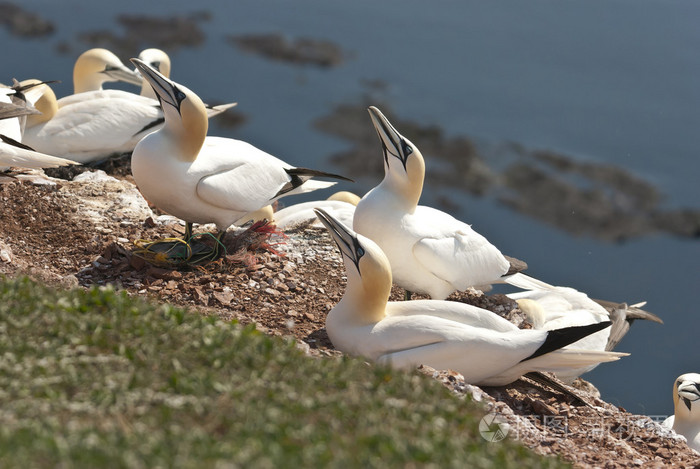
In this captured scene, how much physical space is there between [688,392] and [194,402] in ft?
19.3

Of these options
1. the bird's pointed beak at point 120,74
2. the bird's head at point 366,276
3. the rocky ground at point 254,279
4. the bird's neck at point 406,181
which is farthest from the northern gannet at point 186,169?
the bird's pointed beak at point 120,74

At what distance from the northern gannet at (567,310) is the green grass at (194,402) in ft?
12.2

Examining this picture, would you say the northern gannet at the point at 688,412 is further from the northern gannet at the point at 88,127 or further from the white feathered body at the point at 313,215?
the northern gannet at the point at 88,127

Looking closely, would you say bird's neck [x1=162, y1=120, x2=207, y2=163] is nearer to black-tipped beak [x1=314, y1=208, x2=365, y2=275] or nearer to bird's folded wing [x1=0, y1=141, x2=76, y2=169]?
bird's folded wing [x1=0, y1=141, x2=76, y2=169]

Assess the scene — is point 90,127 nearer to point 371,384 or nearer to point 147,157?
point 147,157

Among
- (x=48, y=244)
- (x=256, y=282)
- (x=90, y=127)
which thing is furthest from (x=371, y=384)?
(x=90, y=127)

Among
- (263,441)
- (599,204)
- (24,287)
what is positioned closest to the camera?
(263,441)

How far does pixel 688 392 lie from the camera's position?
7.57 m

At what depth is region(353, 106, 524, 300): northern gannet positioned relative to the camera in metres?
6.32

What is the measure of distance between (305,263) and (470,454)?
426 cm

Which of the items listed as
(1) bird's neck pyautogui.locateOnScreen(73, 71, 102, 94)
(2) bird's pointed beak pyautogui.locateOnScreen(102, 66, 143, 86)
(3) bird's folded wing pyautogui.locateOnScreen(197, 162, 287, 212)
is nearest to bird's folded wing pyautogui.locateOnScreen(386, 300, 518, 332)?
(3) bird's folded wing pyautogui.locateOnScreen(197, 162, 287, 212)

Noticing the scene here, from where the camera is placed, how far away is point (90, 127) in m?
9.12

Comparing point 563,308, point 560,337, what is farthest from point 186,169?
point 563,308

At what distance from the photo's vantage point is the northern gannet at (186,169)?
610cm
